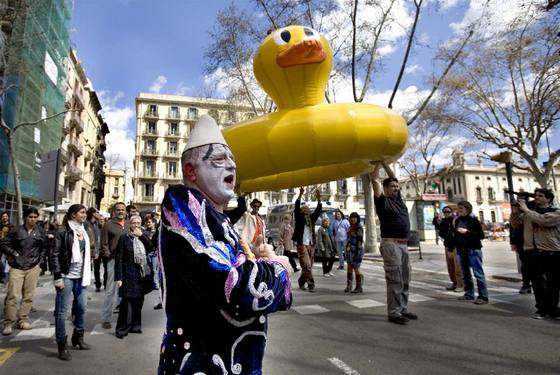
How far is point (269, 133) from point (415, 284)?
22.7 ft

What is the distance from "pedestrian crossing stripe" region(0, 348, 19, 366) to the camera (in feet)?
13.1

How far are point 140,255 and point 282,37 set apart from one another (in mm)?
3478

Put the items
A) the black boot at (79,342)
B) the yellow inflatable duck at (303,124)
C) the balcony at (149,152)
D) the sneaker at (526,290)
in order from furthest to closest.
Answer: the balcony at (149,152) → the sneaker at (526,290) → the black boot at (79,342) → the yellow inflatable duck at (303,124)

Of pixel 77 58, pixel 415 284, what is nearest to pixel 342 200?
pixel 77 58

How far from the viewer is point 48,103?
22922mm

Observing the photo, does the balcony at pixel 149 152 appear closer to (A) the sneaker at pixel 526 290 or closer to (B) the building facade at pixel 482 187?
(B) the building facade at pixel 482 187

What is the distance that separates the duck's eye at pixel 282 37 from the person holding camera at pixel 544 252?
437 centimetres

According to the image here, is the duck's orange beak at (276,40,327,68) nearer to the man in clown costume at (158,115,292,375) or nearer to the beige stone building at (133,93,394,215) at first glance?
the man in clown costume at (158,115,292,375)

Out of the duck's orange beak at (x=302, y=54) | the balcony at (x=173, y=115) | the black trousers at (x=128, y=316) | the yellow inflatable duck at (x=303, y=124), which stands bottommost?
the black trousers at (x=128, y=316)

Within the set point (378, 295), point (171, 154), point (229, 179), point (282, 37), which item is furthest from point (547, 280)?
point (171, 154)

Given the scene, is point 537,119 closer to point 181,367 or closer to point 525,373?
point 525,373

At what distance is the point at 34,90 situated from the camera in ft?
67.0

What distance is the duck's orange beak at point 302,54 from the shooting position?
10.5ft

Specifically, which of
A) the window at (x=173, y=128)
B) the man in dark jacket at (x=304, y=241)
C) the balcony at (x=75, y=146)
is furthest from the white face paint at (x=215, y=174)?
the window at (x=173, y=128)
